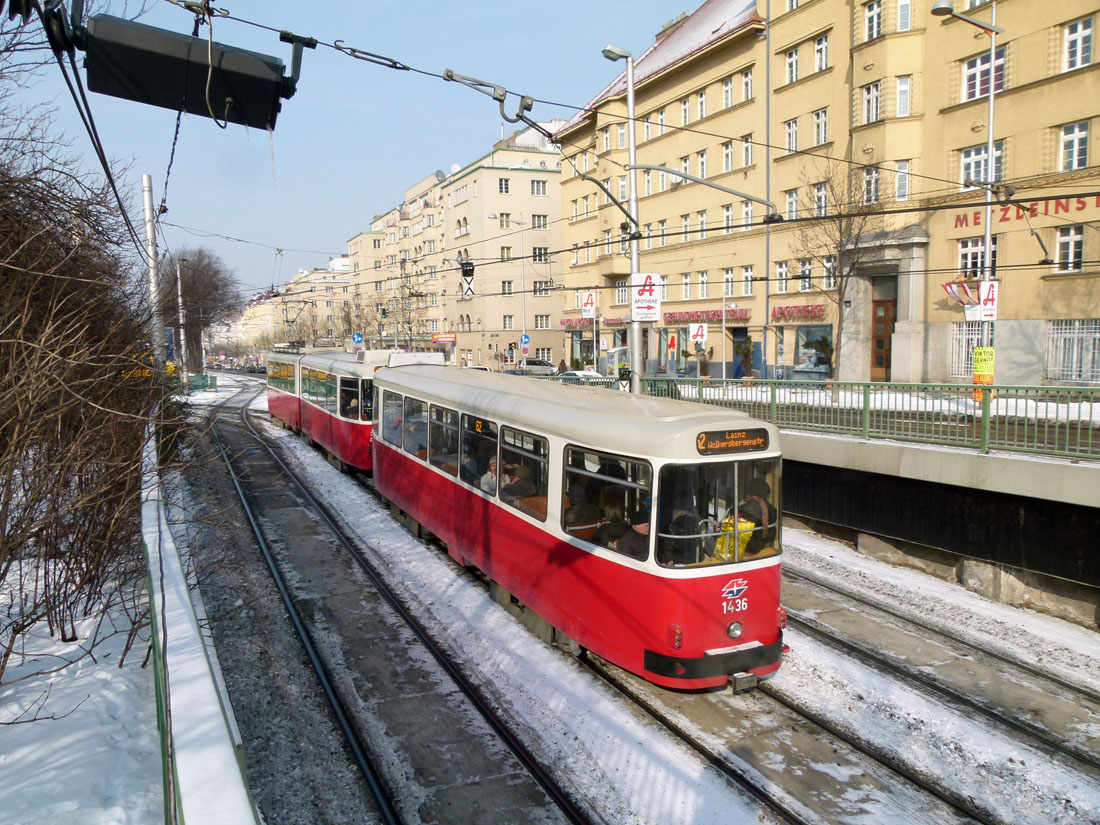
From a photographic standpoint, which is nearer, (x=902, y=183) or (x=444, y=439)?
(x=444, y=439)

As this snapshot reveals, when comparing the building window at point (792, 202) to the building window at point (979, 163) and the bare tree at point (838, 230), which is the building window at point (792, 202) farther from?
the building window at point (979, 163)

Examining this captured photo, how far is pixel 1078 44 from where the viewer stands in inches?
898

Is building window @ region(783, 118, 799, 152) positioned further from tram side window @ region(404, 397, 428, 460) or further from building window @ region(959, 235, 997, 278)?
tram side window @ region(404, 397, 428, 460)

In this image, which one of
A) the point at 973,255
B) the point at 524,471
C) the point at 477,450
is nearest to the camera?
the point at 524,471

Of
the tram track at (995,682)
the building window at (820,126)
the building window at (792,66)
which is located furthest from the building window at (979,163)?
the tram track at (995,682)

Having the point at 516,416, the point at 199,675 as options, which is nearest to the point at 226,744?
the point at 199,675

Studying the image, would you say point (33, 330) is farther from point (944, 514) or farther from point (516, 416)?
point (944, 514)

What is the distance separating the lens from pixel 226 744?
3219 mm

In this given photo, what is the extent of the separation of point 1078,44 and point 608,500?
24.6 meters

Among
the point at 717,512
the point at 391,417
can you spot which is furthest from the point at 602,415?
the point at 391,417

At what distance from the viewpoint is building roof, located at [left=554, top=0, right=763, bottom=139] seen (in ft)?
118

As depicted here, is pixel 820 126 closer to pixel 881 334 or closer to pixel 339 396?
pixel 881 334

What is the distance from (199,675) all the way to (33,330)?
514 cm

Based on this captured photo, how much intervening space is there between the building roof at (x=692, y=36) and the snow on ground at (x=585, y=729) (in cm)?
3161
